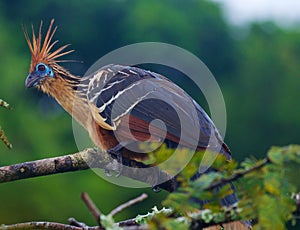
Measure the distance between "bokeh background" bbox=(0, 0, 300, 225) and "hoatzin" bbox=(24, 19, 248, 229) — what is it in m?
11.9

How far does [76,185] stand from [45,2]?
10.4 meters

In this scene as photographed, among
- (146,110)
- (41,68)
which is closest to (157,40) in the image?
(41,68)

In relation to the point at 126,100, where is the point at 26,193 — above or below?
above

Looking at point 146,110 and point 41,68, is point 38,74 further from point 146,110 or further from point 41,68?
point 146,110

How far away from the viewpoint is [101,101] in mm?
4469

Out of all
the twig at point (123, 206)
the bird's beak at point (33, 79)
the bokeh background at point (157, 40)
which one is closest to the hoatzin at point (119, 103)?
the bird's beak at point (33, 79)

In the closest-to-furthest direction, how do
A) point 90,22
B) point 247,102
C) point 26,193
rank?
point 26,193 < point 247,102 < point 90,22

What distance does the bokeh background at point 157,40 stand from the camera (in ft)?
61.7

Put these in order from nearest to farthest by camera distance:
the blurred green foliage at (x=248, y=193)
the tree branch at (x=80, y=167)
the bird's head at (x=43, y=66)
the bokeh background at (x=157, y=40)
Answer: the blurred green foliage at (x=248, y=193)
the tree branch at (x=80, y=167)
the bird's head at (x=43, y=66)
the bokeh background at (x=157, y=40)

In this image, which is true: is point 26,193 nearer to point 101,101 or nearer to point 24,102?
point 24,102

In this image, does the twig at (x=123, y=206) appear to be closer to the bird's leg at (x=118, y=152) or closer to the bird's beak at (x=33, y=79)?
the bird's leg at (x=118, y=152)

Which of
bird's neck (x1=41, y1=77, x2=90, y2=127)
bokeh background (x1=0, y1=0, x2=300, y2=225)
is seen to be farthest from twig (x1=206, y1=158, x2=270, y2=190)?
bokeh background (x1=0, y1=0, x2=300, y2=225)

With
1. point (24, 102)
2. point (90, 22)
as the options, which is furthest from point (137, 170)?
point (90, 22)

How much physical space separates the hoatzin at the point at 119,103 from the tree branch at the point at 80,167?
0.23 ft
